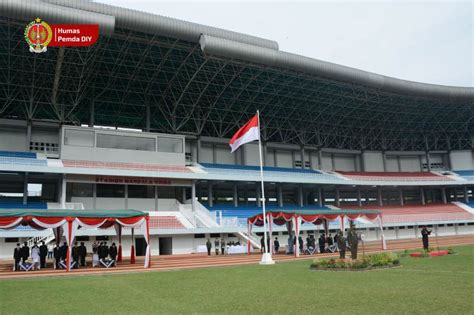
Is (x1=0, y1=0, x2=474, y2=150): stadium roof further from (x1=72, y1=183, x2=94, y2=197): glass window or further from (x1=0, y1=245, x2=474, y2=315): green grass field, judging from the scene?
(x1=0, y1=245, x2=474, y2=315): green grass field

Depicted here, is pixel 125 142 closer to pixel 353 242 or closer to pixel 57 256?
pixel 57 256

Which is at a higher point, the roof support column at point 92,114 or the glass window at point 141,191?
the roof support column at point 92,114

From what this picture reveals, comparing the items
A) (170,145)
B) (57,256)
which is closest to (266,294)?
(57,256)

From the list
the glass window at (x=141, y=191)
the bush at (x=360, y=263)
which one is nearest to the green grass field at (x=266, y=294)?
the bush at (x=360, y=263)

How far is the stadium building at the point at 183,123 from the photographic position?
1491 inches

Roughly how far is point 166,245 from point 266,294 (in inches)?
1176

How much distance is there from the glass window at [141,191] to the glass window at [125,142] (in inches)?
169

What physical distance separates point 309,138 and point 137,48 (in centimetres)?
3334

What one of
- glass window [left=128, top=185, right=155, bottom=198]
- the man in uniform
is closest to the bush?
the man in uniform

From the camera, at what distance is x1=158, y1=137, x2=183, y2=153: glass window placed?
48031mm

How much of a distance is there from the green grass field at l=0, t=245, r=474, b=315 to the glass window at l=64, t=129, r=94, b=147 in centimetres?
2906

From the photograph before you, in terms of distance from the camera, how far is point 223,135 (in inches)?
2233

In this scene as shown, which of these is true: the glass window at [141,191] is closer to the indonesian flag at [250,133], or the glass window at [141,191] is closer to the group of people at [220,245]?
the group of people at [220,245]

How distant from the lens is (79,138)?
1745 inches
